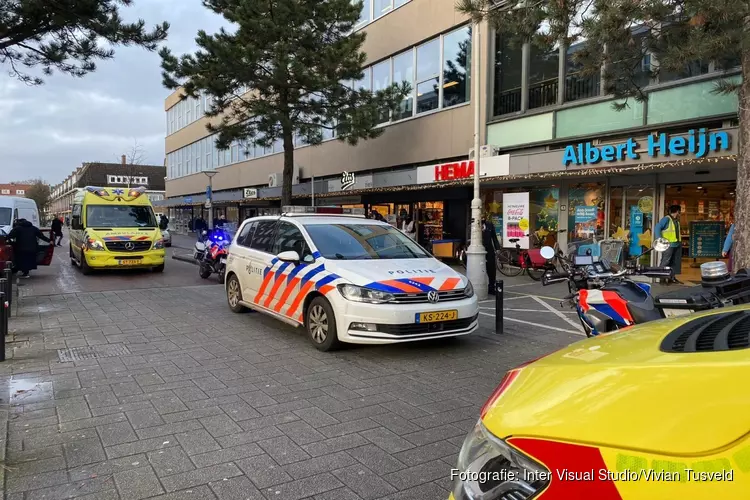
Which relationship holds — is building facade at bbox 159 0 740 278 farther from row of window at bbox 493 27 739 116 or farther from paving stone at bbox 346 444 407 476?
paving stone at bbox 346 444 407 476

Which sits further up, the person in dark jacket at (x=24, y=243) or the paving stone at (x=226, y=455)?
the person in dark jacket at (x=24, y=243)

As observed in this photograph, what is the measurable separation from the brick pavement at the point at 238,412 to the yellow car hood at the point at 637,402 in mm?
1772

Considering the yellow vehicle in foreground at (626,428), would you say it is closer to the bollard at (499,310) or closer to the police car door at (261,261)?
the bollard at (499,310)

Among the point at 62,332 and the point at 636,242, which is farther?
the point at 636,242

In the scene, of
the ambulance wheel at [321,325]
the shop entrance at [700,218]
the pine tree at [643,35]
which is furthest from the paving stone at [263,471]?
the shop entrance at [700,218]

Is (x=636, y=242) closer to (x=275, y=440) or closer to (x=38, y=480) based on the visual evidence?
(x=275, y=440)

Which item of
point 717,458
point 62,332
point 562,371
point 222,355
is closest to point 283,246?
point 222,355

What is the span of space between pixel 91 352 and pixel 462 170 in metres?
11.6

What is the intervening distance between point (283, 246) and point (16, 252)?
359 inches

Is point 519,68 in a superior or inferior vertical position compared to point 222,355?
superior

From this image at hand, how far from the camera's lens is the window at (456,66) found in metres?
17.0

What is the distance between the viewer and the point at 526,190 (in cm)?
1588

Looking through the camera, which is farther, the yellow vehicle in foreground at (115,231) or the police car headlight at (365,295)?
the yellow vehicle in foreground at (115,231)

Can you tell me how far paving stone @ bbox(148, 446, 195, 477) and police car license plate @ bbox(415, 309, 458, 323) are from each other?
301 cm
